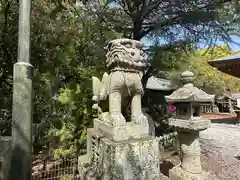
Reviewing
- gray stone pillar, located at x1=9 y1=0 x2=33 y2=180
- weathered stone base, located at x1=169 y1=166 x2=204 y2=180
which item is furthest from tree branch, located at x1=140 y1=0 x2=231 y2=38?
gray stone pillar, located at x1=9 y1=0 x2=33 y2=180

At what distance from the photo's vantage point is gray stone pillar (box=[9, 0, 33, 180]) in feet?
2.09

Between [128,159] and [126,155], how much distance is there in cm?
5

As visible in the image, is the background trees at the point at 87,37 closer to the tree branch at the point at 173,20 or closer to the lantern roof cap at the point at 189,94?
the tree branch at the point at 173,20

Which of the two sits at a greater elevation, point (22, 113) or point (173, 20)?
point (173, 20)

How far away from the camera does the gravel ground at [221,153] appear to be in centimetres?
413

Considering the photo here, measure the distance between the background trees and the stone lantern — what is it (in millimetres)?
1447

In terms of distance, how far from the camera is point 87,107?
394 centimetres

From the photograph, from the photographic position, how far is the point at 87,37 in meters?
5.02

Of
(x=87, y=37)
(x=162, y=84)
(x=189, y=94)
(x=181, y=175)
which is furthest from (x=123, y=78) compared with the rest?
(x=162, y=84)

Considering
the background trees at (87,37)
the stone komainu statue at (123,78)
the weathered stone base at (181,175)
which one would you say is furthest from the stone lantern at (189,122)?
the background trees at (87,37)

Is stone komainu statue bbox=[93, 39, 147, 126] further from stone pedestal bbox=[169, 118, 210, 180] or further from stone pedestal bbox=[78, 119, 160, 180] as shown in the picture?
stone pedestal bbox=[169, 118, 210, 180]

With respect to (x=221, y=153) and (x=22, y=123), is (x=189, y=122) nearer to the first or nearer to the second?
(x=22, y=123)

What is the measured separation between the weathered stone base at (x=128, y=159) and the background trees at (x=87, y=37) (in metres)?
1.87

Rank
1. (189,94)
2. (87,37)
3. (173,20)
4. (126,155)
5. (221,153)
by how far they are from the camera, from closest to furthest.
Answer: (126,155), (189,94), (173,20), (87,37), (221,153)
